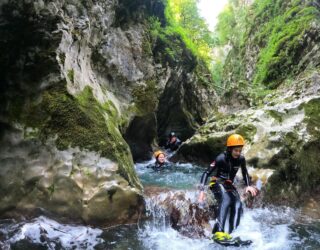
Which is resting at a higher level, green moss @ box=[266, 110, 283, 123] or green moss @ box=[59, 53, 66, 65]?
green moss @ box=[59, 53, 66, 65]

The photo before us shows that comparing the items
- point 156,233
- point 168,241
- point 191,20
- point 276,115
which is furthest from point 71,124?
point 191,20

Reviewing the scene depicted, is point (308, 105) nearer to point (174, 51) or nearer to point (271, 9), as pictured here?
point (174, 51)

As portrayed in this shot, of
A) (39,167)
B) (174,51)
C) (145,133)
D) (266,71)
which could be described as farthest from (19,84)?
(266,71)

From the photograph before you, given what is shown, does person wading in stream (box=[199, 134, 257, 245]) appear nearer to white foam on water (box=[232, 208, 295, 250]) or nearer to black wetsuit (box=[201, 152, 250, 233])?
black wetsuit (box=[201, 152, 250, 233])

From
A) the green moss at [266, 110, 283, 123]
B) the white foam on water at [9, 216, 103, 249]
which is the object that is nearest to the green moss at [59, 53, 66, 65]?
the white foam on water at [9, 216, 103, 249]

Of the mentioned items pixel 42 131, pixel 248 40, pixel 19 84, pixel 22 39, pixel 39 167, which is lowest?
pixel 39 167

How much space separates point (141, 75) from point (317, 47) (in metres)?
8.74

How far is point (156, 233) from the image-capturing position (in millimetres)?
6086

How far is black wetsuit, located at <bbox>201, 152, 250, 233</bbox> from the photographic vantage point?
234 inches

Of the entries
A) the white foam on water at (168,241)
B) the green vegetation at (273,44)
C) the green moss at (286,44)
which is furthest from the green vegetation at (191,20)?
the white foam on water at (168,241)

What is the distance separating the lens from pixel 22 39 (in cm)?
565

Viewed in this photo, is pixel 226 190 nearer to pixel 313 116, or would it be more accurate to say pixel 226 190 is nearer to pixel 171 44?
pixel 313 116

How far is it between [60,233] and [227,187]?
10.5 feet

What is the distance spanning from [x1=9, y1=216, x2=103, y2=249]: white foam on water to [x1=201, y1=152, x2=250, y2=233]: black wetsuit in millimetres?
2085
